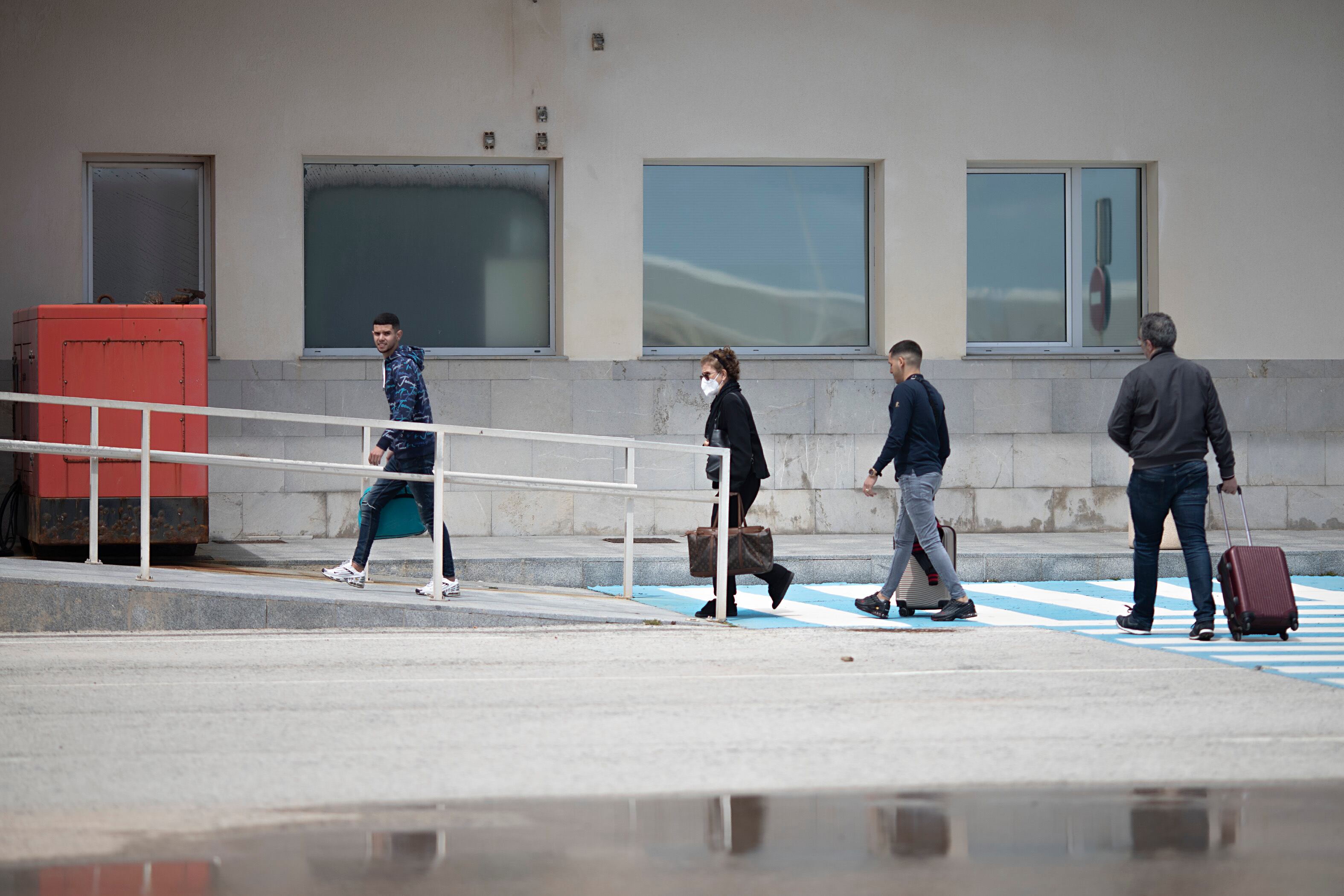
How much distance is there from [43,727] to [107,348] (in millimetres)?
6166

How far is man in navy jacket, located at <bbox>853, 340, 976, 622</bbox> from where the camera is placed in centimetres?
1053

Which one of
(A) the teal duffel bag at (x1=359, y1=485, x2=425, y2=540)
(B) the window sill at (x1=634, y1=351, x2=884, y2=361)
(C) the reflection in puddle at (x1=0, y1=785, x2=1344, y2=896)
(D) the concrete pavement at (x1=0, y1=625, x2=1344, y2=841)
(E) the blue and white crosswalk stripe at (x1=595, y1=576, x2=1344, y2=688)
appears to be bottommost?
(E) the blue and white crosswalk stripe at (x1=595, y1=576, x2=1344, y2=688)

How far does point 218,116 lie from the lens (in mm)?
15156

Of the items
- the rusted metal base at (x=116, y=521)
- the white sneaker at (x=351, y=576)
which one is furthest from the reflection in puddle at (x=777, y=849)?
the rusted metal base at (x=116, y=521)

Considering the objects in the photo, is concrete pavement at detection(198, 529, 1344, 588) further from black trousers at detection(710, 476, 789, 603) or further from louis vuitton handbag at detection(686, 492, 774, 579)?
louis vuitton handbag at detection(686, 492, 774, 579)

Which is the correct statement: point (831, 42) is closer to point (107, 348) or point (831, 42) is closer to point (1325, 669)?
point (107, 348)

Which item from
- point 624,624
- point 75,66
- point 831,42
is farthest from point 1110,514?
point 75,66

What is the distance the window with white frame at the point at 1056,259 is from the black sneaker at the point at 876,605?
6.20 meters

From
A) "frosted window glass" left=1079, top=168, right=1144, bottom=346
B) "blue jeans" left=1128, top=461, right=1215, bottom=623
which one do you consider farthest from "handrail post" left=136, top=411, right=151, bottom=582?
"frosted window glass" left=1079, top=168, right=1144, bottom=346

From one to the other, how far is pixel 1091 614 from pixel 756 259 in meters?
6.46

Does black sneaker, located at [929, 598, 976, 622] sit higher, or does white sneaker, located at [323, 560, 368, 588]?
white sneaker, located at [323, 560, 368, 588]

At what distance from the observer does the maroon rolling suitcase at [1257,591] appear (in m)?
9.18

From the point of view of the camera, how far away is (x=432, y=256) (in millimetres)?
16016

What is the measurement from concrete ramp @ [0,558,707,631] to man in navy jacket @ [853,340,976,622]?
165cm
